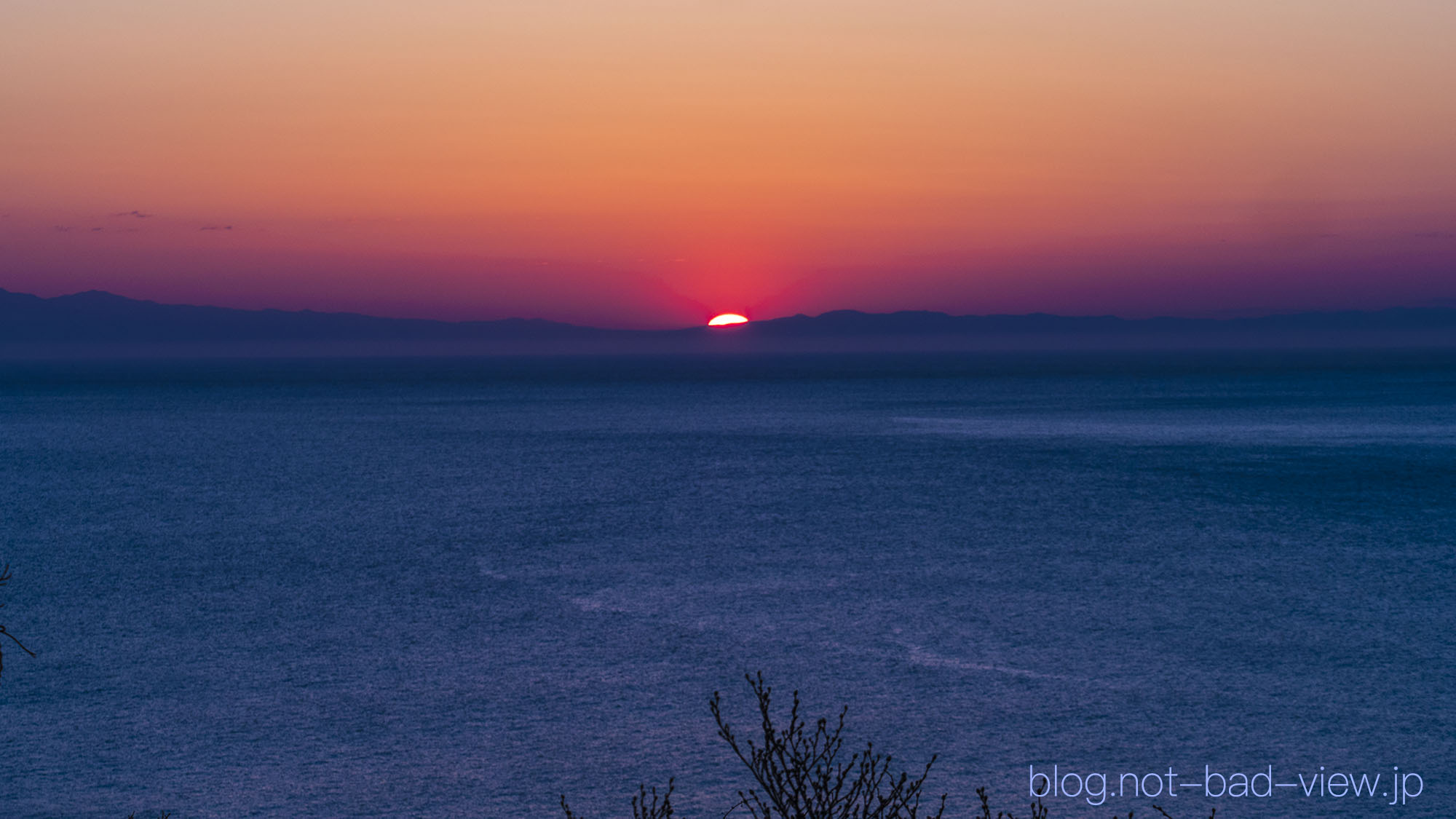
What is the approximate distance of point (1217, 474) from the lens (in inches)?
2028

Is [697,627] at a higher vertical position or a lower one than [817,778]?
higher

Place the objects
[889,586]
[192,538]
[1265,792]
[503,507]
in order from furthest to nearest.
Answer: [503,507] → [192,538] → [889,586] → [1265,792]

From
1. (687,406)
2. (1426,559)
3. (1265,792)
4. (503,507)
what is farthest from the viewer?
(687,406)

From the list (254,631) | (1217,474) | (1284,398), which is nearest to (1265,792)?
(254,631)

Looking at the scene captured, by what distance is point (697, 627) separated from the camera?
23172 millimetres

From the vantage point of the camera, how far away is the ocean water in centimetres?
1611

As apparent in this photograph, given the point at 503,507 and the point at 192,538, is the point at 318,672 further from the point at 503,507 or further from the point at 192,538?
the point at 503,507

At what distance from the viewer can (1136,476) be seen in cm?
5075

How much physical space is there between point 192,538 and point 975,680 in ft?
80.1

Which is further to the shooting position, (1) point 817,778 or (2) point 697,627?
(2) point 697,627

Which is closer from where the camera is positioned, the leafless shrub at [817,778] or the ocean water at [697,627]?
the leafless shrub at [817,778]

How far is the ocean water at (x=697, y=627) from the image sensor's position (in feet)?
52.9

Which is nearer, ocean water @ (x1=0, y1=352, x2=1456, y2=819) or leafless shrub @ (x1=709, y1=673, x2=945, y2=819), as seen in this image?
leafless shrub @ (x1=709, y1=673, x2=945, y2=819)

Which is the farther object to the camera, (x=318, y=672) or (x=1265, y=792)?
(x=318, y=672)
